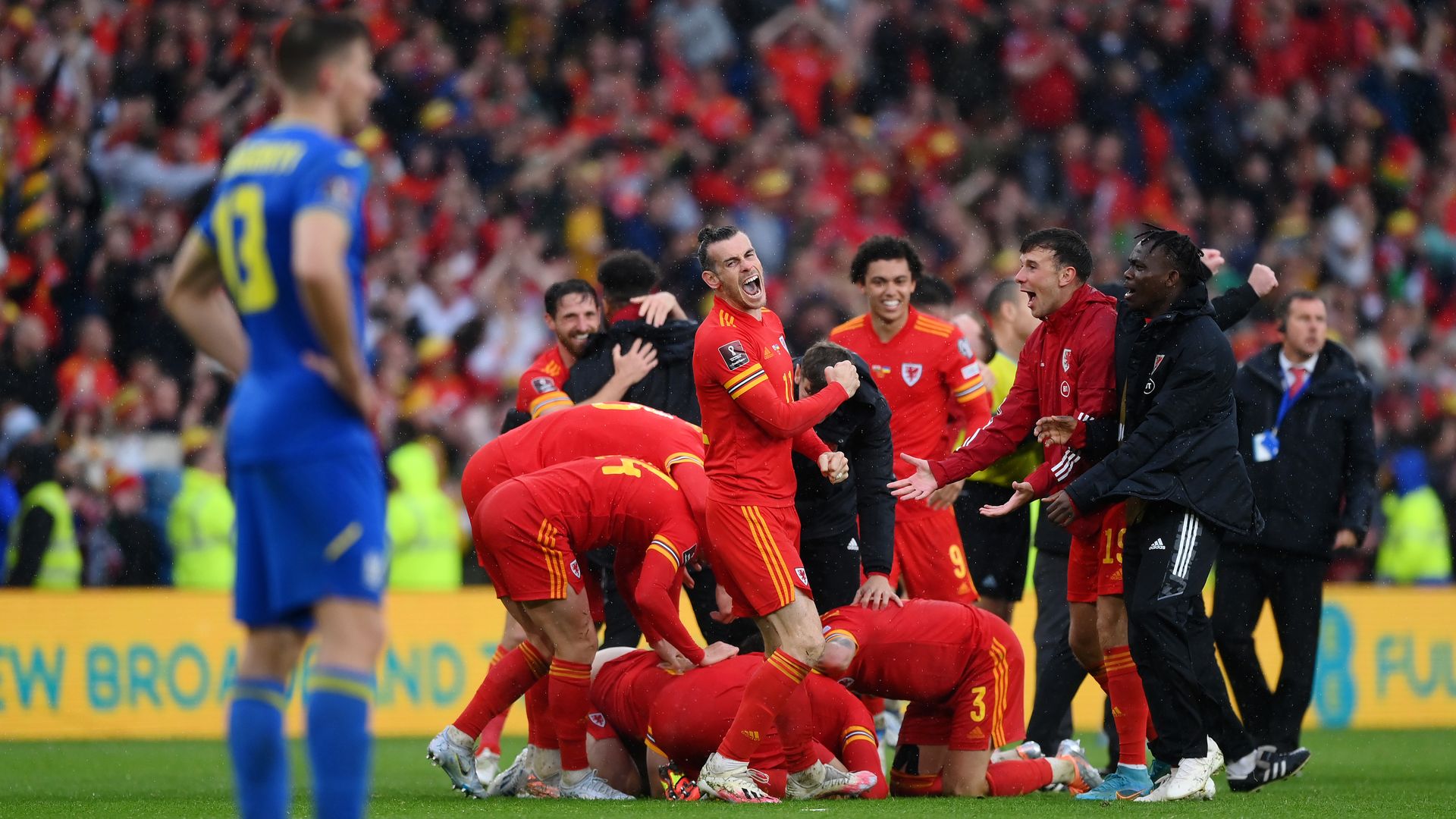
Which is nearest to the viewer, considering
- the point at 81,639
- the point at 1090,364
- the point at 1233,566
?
the point at 1090,364

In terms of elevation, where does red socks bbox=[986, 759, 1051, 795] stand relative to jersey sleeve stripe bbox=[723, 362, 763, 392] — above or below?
below

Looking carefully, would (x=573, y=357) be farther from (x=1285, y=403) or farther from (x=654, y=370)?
(x=1285, y=403)

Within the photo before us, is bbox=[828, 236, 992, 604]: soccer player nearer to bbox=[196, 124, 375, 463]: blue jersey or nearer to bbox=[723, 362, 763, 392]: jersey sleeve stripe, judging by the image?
bbox=[723, 362, 763, 392]: jersey sleeve stripe

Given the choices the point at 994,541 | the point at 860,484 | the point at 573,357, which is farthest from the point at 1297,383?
the point at 573,357

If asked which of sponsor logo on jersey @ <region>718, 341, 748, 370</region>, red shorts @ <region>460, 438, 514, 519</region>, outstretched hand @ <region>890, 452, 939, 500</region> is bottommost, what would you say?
red shorts @ <region>460, 438, 514, 519</region>

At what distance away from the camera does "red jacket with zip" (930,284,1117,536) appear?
290 inches

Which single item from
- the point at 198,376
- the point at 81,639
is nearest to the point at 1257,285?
the point at 81,639

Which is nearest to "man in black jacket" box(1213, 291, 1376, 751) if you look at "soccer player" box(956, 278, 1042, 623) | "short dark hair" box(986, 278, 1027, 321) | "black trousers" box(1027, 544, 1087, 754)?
"black trousers" box(1027, 544, 1087, 754)

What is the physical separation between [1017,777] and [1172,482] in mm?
1609

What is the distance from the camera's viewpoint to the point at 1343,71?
795 inches

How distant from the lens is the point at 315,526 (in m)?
4.27

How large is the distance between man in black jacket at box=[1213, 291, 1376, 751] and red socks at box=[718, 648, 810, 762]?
319 centimetres

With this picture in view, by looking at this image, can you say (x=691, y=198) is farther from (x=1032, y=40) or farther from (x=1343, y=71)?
(x=1343, y=71)

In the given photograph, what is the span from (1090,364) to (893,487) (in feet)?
3.23
